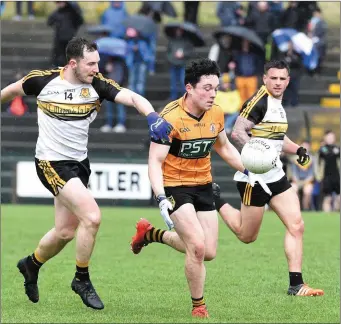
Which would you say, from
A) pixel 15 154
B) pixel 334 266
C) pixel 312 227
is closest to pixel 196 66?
pixel 334 266

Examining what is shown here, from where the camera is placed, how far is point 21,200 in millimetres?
25438

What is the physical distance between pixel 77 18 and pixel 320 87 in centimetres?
716

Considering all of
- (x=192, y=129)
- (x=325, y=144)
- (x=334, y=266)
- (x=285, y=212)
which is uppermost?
(x=192, y=129)

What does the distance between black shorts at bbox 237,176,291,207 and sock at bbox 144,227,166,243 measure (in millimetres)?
1093

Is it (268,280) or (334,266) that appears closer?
(268,280)

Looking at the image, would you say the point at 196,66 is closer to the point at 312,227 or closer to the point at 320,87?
the point at 312,227

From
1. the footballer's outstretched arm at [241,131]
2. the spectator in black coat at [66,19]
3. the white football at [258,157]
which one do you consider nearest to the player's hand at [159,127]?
the white football at [258,157]

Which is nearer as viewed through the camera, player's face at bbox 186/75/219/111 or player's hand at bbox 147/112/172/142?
player's hand at bbox 147/112/172/142

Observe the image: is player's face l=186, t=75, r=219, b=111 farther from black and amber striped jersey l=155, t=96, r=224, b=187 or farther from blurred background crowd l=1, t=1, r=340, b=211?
blurred background crowd l=1, t=1, r=340, b=211

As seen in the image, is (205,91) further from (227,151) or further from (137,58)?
(137,58)

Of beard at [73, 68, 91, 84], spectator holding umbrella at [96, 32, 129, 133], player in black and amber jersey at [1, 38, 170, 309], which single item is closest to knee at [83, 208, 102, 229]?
player in black and amber jersey at [1, 38, 170, 309]

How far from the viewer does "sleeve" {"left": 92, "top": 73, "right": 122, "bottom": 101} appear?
10234mm

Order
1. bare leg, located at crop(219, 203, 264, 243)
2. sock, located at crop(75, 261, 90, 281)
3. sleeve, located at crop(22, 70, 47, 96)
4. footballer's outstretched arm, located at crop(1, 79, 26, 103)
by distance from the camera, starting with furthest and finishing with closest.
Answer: bare leg, located at crop(219, 203, 264, 243) < footballer's outstretched arm, located at crop(1, 79, 26, 103) < sleeve, located at crop(22, 70, 47, 96) < sock, located at crop(75, 261, 90, 281)

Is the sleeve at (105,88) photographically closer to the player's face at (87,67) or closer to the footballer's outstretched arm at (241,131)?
the player's face at (87,67)
